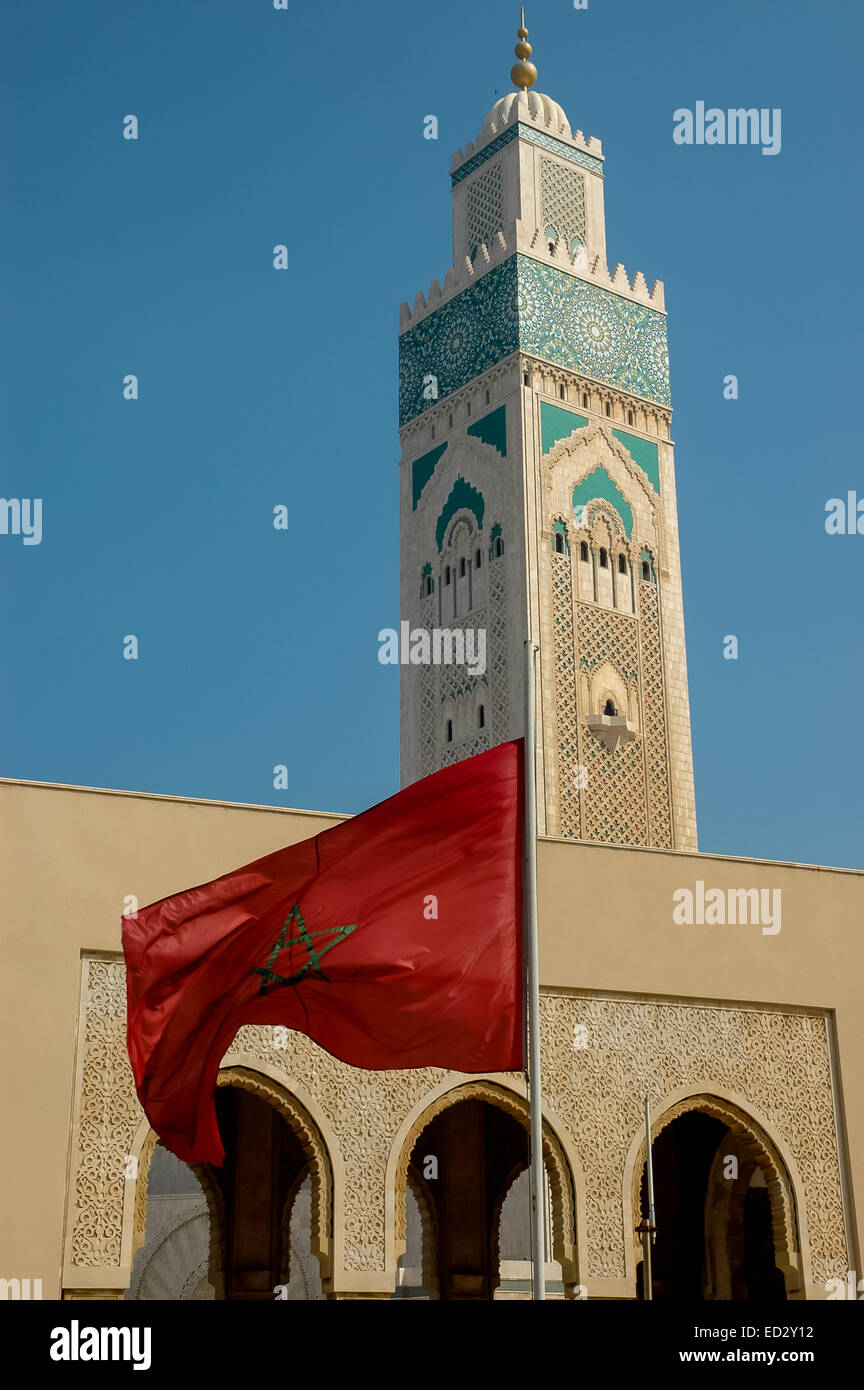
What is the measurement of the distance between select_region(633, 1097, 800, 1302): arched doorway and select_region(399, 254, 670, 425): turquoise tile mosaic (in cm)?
1083

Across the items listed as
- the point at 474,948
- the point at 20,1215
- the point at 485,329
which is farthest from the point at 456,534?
the point at 474,948

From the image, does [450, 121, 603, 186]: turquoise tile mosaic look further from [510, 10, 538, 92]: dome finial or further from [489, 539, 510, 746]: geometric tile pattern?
[489, 539, 510, 746]: geometric tile pattern

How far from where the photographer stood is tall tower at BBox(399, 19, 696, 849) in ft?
59.7

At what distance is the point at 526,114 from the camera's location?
2019cm

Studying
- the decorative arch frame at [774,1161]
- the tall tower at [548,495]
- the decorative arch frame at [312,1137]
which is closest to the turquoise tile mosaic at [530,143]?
the tall tower at [548,495]

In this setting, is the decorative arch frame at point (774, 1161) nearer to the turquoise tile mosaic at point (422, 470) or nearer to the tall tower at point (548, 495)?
the tall tower at point (548, 495)

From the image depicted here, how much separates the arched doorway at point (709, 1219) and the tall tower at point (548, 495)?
689cm

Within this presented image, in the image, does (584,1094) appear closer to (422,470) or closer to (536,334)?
(536,334)

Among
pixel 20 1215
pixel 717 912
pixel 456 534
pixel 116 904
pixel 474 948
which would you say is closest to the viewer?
pixel 474 948

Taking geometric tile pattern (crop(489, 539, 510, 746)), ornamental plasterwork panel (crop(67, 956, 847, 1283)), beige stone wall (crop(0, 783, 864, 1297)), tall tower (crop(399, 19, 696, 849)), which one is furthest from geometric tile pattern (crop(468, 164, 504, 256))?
ornamental plasterwork panel (crop(67, 956, 847, 1283))

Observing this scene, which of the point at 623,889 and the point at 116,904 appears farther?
the point at 623,889
